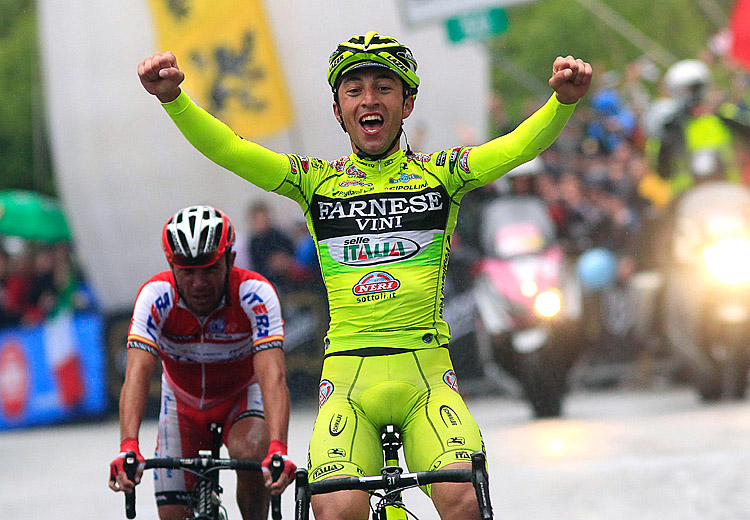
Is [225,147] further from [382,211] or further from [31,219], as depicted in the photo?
[31,219]

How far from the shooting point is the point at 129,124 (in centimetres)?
1538

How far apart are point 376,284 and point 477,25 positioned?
1033cm

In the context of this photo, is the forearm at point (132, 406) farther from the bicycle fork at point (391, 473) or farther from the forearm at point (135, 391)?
the bicycle fork at point (391, 473)

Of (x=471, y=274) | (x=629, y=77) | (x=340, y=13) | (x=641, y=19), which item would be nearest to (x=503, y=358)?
(x=471, y=274)

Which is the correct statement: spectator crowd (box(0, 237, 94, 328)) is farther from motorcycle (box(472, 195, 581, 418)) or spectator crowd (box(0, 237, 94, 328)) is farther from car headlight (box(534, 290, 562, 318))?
car headlight (box(534, 290, 562, 318))

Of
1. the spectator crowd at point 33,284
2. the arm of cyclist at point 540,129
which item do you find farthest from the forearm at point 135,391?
the spectator crowd at point 33,284

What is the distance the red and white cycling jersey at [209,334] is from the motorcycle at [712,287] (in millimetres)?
6800

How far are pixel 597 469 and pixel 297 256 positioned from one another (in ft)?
17.4

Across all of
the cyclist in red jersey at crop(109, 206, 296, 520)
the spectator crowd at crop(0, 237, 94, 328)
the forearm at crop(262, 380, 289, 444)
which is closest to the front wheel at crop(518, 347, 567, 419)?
the spectator crowd at crop(0, 237, 94, 328)

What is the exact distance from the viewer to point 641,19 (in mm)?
26531

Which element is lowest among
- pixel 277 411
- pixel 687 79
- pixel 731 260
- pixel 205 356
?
pixel 277 411

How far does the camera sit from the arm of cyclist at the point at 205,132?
449 cm

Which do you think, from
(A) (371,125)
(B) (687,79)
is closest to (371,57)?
(A) (371,125)

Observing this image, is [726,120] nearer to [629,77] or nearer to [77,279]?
[629,77]
